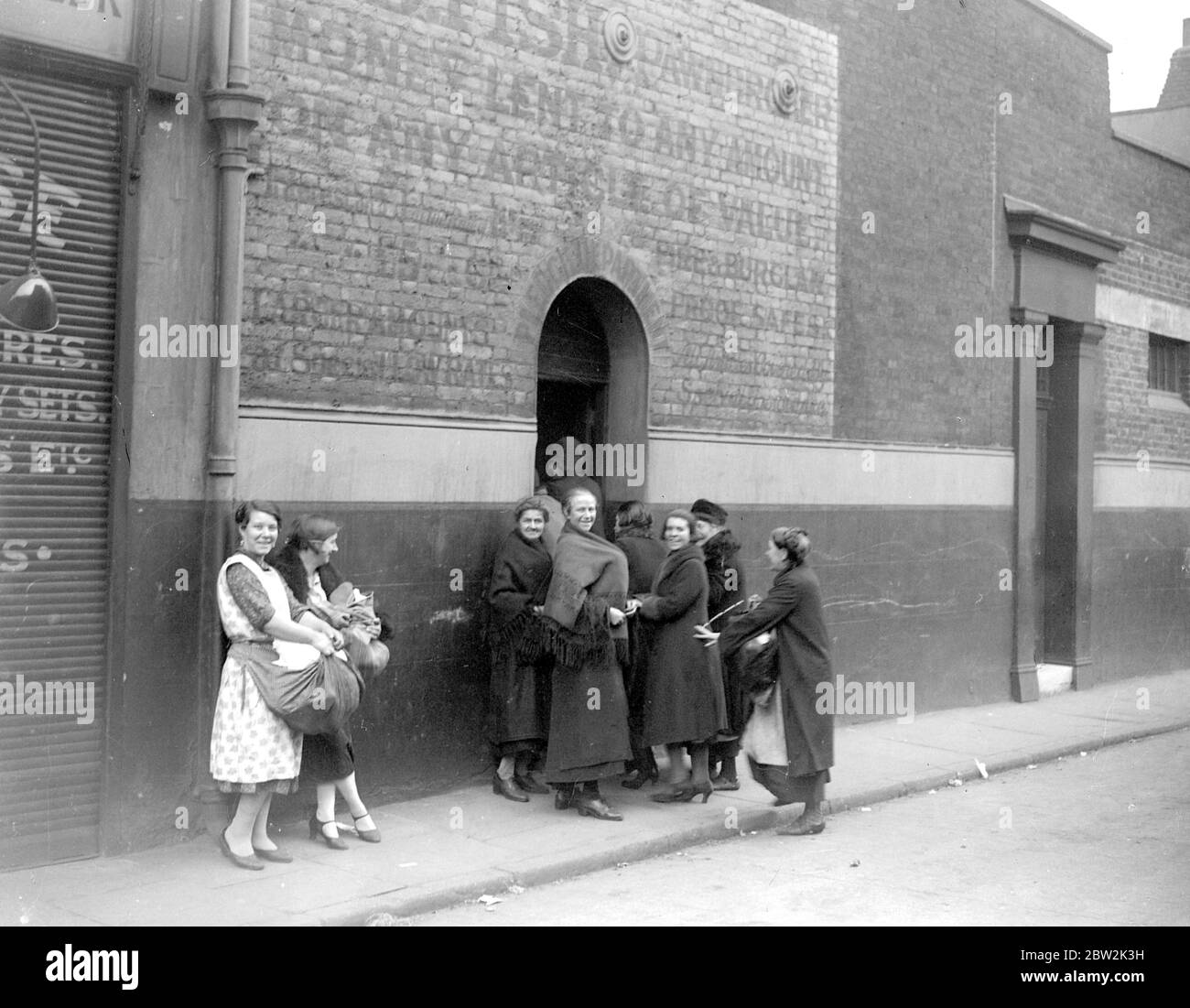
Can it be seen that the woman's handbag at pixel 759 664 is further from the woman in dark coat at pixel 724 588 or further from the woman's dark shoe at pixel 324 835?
the woman's dark shoe at pixel 324 835

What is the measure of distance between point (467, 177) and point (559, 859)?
428 cm

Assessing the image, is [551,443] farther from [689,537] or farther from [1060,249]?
[1060,249]

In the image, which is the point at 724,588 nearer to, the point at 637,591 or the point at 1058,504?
the point at 637,591

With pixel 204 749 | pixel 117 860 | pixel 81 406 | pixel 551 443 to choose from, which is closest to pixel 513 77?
pixel 551 443

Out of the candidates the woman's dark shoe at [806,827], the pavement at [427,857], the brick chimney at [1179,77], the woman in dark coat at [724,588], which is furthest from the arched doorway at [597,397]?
the brick chimney at [1179,77]

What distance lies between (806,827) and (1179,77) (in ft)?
52.2

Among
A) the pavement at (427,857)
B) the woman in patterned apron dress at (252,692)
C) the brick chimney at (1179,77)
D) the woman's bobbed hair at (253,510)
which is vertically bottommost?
the pavement at (427,857)

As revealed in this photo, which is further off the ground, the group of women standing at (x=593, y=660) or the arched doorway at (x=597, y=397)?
the arched doorway at (x=597, y=397)

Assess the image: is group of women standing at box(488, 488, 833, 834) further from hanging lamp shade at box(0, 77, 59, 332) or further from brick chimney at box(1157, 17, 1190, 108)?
brick chimney at box(1157, 17, 1190, 108)

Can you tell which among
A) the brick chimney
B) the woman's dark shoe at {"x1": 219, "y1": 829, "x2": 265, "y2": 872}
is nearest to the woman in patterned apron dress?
the woman's dark shoe at {"x1": 219, "y1": 829, "x2": 265, "y2": 872}

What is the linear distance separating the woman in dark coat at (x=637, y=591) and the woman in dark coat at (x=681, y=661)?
0.52 feet

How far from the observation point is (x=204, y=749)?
745cm

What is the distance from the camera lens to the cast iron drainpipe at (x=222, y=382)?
7.44 m

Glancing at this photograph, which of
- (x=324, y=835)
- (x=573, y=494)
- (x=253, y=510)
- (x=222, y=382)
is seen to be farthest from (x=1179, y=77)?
(x=324, y=835)
